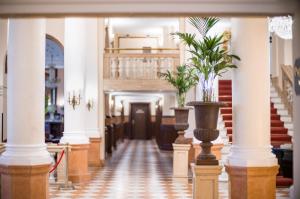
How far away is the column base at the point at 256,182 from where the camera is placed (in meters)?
5.82

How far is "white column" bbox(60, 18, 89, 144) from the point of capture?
11484mm

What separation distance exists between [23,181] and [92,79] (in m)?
9.36

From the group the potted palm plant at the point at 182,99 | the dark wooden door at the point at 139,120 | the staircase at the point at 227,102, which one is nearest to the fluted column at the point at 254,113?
the potted palm plant at the point at 182,99

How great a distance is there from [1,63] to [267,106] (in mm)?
13183

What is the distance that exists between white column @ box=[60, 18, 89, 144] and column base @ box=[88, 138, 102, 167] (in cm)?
305

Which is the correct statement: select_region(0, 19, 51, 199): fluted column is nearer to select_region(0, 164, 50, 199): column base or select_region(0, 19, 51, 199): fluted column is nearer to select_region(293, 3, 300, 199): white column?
select_region(0, 164, 50, 199): column base

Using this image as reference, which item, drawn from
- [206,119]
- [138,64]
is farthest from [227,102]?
[206,119]

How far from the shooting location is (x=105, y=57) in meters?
16.2

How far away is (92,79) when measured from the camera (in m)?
15.3

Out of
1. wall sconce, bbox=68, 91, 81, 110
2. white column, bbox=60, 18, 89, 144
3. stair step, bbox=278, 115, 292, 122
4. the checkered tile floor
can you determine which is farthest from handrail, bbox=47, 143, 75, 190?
stair step, bbox=278, 115, 292, 122

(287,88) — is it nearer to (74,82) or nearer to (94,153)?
(94,153)

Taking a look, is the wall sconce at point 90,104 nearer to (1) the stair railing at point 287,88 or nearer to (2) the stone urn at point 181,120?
(2) the stone urn at point 181,120

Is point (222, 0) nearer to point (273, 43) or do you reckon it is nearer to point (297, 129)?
point (297, 129)

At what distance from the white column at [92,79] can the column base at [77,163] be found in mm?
3365
